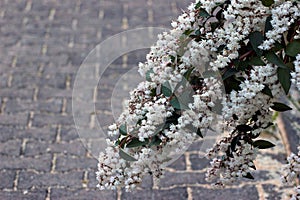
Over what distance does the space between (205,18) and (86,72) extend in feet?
8.73

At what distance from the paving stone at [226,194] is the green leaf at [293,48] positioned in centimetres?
136

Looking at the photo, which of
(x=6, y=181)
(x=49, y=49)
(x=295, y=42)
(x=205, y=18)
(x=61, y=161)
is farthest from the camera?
(x=49, y=49)

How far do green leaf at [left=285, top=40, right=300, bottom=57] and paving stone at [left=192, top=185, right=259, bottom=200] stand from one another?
1359 millimetres

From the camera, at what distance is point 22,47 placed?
516 centimetres

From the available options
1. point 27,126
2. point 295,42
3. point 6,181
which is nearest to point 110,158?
point 295,42

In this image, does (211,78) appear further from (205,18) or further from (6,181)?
(6,181)

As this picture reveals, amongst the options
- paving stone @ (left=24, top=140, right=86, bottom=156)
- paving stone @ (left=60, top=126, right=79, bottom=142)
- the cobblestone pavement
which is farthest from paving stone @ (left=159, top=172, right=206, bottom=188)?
paving stone @ (left=60, top=126, right=79, bottom=142)

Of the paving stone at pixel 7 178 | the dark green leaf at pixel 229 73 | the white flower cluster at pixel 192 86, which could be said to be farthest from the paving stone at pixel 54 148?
the dark green leaf at pixel 229 73

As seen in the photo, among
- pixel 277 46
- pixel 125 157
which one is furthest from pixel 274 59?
pixel 125 157

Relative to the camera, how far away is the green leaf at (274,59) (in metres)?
2.03

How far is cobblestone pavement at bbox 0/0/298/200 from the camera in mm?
3320

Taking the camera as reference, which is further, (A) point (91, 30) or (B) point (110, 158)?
(A) point (91, 30)

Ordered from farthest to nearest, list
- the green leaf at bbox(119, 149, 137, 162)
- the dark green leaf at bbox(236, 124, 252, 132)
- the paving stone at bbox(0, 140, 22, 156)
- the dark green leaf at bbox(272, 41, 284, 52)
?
the paving stone at bbox(0, 140, 22, 156), the dark green leaf at bbox(236, 124, 252, 132), the green leaf at bbox(119, 149, 137, 162), the dark green leaf at bbox(272, 41, 284, 52)

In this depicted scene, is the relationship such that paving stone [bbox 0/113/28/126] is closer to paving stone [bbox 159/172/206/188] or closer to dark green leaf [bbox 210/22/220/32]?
paving stone [bbox 159/172/206/188]
